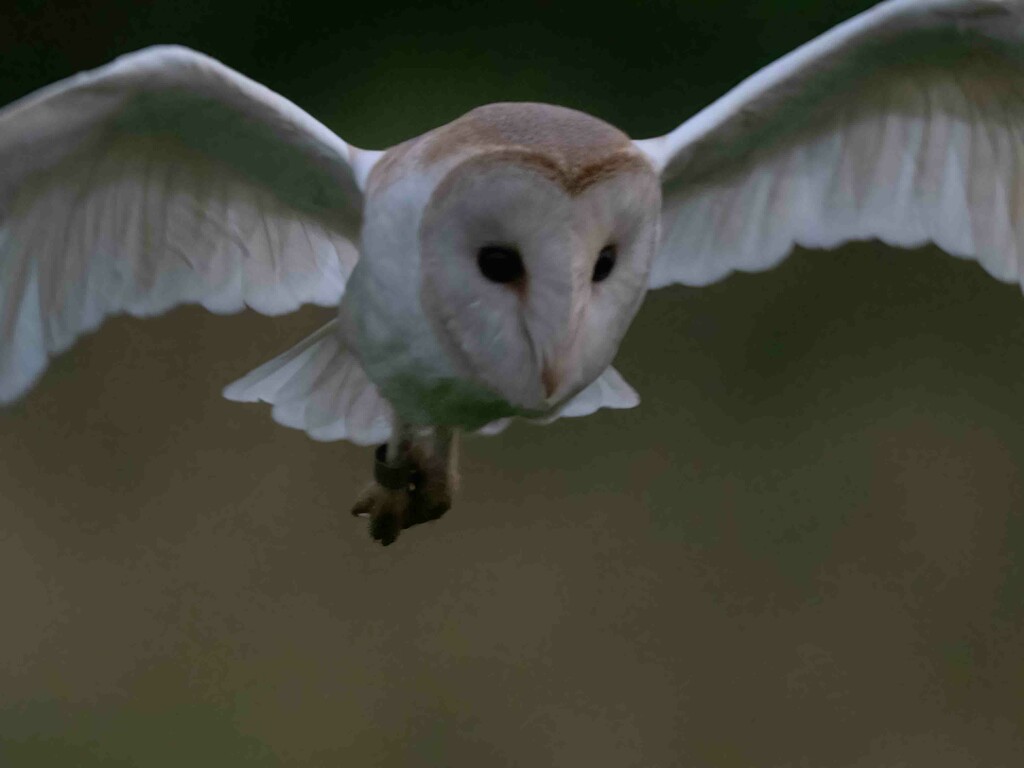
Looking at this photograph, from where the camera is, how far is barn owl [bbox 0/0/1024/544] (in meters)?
1.26

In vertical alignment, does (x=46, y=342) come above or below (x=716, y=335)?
above

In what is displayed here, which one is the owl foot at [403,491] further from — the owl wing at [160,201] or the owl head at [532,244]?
the owl head at [532,244]

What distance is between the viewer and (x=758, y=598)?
12.2ft

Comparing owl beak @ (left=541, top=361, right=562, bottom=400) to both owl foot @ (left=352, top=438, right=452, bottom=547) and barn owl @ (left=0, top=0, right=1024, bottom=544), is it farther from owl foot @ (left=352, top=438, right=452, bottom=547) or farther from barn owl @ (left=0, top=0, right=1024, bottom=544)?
owl foot @ (left=352, top=438, right=452, bottom=547)

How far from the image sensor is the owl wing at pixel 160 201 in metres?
1.37

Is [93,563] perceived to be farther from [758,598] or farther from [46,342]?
[46,342]

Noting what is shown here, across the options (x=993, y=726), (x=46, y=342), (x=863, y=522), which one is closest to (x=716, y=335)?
(x=863, y=522)

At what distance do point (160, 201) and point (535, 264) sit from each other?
1.90 ft

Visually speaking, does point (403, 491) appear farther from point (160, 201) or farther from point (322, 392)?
point (160, 201)

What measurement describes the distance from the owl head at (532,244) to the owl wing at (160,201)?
0.27 m

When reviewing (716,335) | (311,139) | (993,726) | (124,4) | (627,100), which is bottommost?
(993,726)

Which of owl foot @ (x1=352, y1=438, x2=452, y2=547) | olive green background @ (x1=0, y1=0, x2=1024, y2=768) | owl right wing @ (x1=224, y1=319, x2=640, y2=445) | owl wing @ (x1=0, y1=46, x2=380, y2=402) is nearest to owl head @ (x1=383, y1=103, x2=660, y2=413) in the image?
owl wing @ (x1=0, y1=46, x2=380, y2=402)

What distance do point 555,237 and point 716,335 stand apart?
107 inches

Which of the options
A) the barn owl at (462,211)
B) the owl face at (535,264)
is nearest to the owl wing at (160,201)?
the barn owl at (462,211)
